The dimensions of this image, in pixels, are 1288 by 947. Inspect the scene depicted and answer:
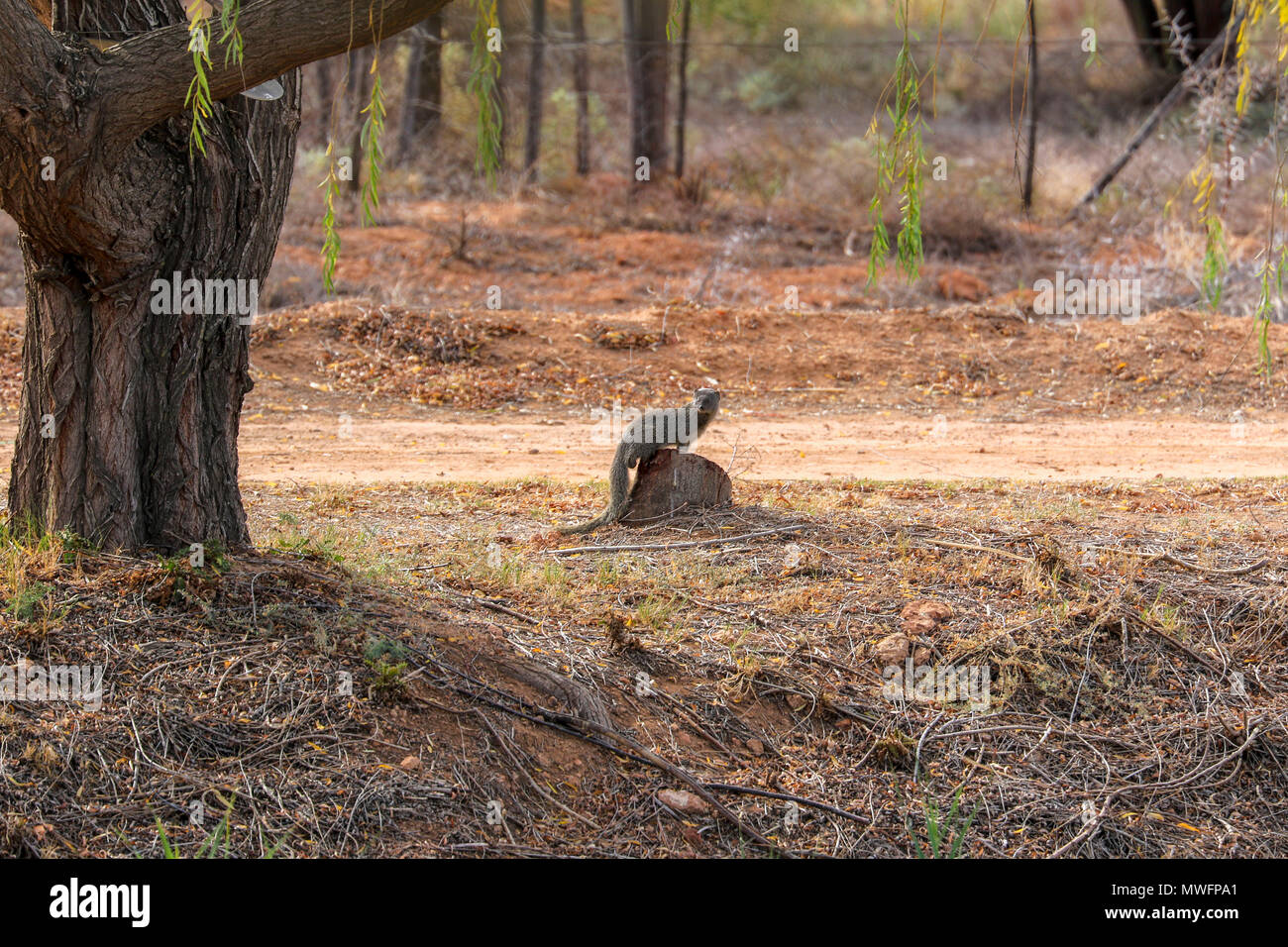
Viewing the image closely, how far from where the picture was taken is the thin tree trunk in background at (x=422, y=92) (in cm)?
2094

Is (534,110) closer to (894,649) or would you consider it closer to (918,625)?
(918,625)

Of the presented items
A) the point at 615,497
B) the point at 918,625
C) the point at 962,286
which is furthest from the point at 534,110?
the point at 918,625

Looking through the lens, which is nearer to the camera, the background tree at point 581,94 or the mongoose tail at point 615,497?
the mongoose tail at point 615,497

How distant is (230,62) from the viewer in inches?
162

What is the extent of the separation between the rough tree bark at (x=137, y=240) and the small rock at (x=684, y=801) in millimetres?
2244

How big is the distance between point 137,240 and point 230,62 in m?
0.87

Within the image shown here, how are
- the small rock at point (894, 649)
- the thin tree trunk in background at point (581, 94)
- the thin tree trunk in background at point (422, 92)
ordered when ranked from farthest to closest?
the thin tree trunk in background at point (581, 94) → the thin tree trunk in background at point (422, 92) → the small rock at point (894, 649)

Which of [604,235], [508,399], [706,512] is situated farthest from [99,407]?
[604,235]

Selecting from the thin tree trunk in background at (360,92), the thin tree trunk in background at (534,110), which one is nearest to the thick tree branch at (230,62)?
the thin tree trunk in background at (360,92)

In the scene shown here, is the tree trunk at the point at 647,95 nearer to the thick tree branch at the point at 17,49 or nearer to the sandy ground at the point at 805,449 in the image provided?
the sandy ground at the point at 805,449

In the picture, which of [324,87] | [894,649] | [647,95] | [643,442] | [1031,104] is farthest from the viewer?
[324,87]

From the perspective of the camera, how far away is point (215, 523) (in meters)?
5.11

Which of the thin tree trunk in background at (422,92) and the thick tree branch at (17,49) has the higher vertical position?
the thin tree trunk in background at (422,92)

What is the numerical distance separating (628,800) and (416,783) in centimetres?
78
